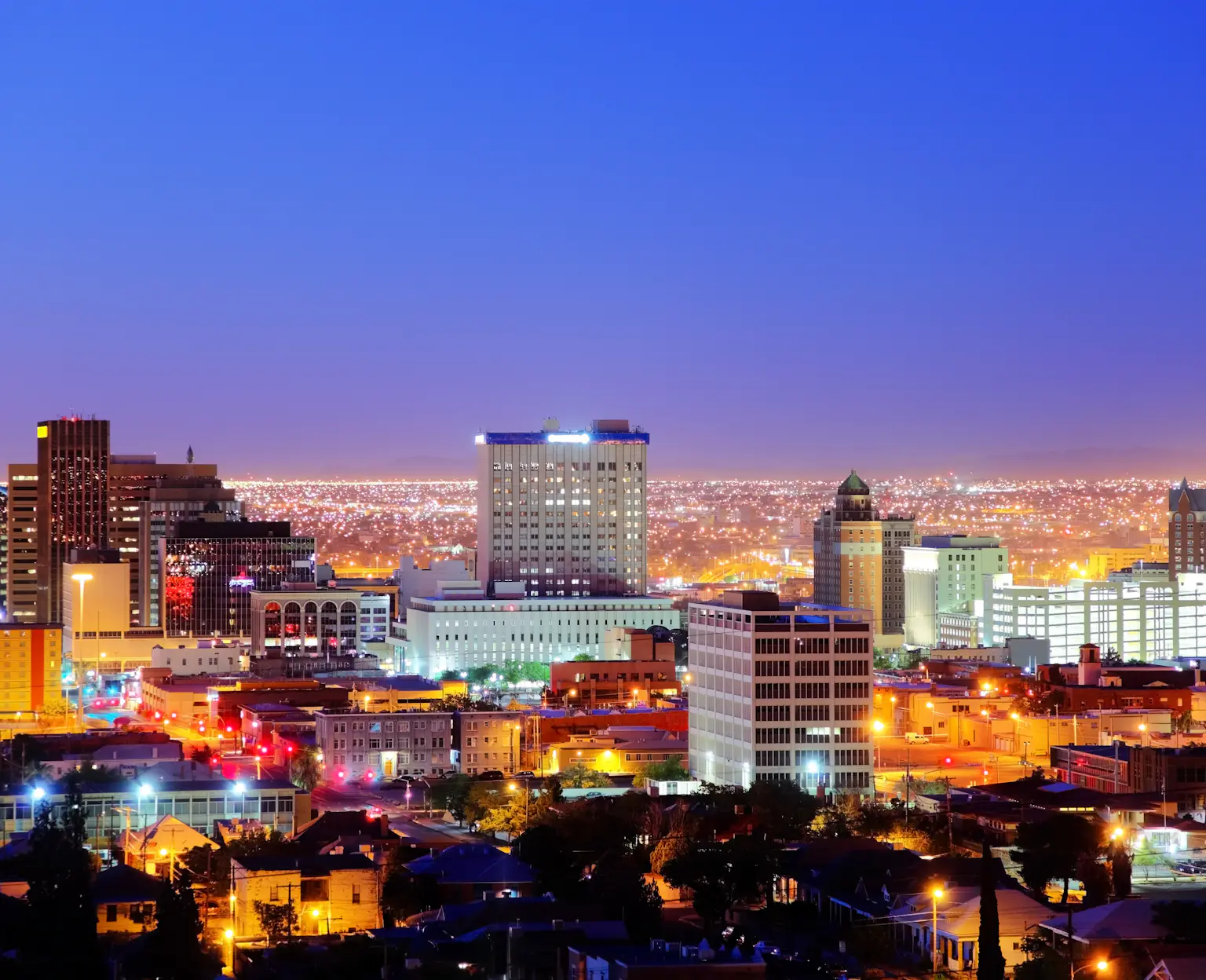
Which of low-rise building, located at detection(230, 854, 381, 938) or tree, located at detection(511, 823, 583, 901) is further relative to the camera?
tree, located at detection(511, 823, 583, 901)

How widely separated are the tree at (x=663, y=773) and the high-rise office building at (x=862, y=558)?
101995 mm

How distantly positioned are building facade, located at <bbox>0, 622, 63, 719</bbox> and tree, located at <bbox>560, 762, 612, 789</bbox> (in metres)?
49.1

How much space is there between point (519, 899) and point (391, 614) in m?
117

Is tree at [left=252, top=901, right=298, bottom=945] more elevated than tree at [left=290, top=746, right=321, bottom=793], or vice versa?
tree at [left=290, top=746, right=321, bottom=793]

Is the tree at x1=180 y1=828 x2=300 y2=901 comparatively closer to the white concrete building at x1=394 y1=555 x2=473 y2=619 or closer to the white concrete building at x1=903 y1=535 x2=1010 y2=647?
the white concrete building at x1=394 y1=555 x2=473 y2=619

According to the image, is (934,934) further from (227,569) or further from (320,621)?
(227,569)

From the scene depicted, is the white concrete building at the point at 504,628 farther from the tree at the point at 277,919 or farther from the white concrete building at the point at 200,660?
the tree at the point at 277,919

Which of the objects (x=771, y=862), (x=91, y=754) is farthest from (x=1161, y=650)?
(x=771, y=862)

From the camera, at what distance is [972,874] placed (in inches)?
2424

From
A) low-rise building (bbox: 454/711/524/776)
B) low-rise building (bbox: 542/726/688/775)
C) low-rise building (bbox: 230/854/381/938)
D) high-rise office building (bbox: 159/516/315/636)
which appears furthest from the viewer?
high-rise office building (bbox: 159/516/315/636)

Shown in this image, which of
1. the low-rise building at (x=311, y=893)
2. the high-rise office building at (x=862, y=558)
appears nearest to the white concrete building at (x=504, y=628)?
the high-rise office building at (x=862, y=558)

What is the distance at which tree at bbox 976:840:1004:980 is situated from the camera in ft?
164

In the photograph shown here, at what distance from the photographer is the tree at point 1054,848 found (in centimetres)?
6334

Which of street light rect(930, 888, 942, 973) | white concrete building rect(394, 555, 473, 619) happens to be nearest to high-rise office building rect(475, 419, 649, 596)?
white concrete building rect(394, 555, 473, 619)
